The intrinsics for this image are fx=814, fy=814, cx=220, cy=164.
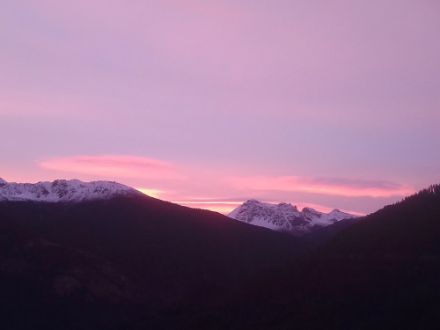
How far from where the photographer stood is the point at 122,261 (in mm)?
139000

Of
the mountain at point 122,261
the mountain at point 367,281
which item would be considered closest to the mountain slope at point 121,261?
the mountain at point 122,261

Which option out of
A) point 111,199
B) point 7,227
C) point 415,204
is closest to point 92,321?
point 7,227

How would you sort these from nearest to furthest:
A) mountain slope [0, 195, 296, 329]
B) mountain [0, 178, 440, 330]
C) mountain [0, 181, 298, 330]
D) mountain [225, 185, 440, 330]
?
mountain [225, 185, 440, 330], mountain [0, 178, 440, 330], mountain [0, 181, 298, 330], mountain slope [0, 195, 296, 329]

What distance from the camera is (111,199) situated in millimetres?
184125

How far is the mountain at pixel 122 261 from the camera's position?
110875mm

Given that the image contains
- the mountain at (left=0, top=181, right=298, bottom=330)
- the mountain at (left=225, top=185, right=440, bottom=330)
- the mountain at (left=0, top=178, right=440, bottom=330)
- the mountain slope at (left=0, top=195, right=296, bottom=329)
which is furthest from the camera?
the mountain slope at (left=0, top=195, right=296, bottom=329)

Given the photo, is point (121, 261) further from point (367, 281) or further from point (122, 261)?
point (367, 281)

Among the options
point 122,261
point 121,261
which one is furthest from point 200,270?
point 121,261

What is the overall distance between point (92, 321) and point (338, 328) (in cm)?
5987

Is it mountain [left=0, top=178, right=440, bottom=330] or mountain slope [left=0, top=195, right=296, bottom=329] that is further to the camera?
mountain slope [left=0, top=195, right=296, bottom=329]

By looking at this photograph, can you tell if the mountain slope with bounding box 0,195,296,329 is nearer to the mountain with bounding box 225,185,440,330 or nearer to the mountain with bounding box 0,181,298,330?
the mountain with bounding box 0,181,298,330

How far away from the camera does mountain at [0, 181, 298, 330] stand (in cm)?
11088

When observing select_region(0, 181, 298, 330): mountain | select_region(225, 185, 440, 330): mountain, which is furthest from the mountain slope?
select_region(225, 185, 440, 330): mountain

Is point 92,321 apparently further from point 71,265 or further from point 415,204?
point 415,204
